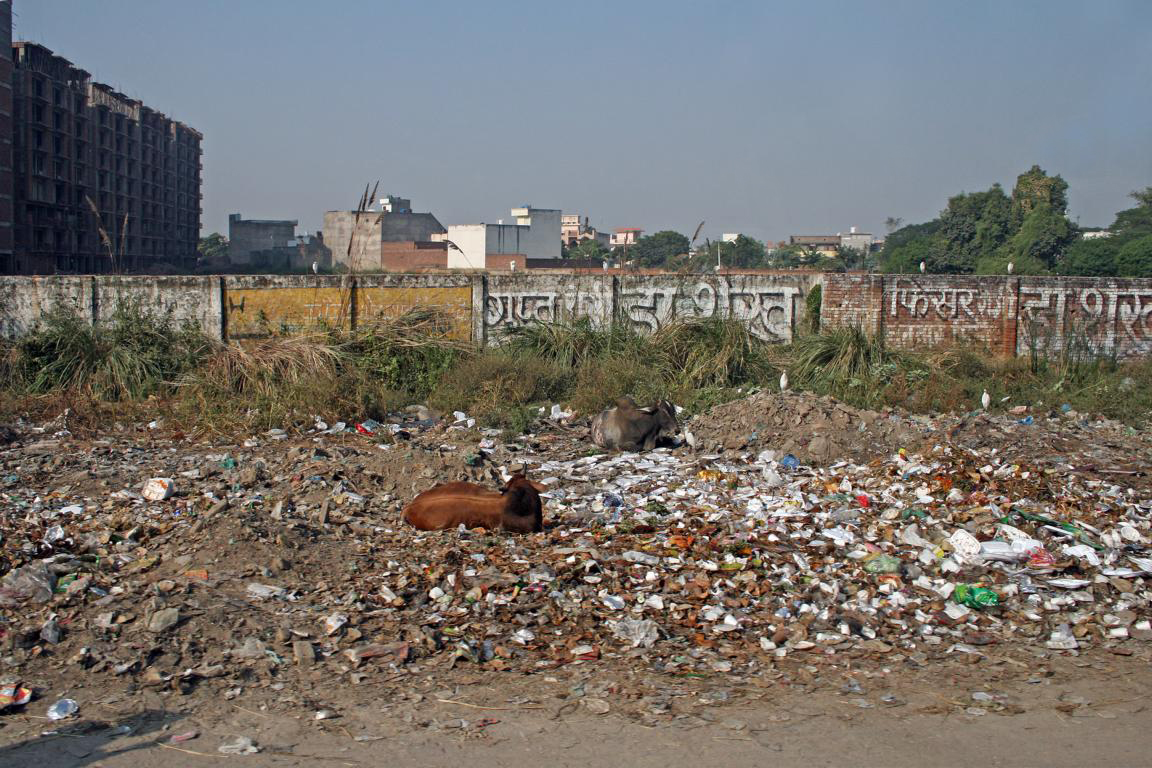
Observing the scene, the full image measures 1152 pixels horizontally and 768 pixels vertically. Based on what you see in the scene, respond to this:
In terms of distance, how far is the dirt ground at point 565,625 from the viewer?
11.7ft

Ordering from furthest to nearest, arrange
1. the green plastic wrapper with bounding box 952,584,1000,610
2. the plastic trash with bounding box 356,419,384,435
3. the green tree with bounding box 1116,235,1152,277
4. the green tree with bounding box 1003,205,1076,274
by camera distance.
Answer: the green tree with bounding box 1003,205,1076,274
the green tree with bounding box 1116,235,1152,277
the plastic trash with bounding box 356,419,384,435
the green plastic wrapper with bounding box 952,584,1000,610

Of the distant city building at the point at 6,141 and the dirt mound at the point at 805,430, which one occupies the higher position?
the distant city building at the point at 6,141

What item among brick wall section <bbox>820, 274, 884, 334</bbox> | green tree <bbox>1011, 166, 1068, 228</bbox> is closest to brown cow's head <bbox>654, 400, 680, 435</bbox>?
brick wall section <bbox>820, 274, 884, 334</bbox>

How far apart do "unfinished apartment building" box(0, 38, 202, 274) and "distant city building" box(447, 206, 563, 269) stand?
16516 mm

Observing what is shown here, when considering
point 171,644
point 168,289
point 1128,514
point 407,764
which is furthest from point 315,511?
point 168,289

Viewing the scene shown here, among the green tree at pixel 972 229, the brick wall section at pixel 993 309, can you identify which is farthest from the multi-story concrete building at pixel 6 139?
the brick wall section at pixel 993 309

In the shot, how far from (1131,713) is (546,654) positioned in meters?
2.46

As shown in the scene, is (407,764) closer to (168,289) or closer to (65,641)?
(65,641)

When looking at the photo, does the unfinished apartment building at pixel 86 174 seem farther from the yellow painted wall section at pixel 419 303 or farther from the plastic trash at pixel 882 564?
the plastic trash at pixel 882 564

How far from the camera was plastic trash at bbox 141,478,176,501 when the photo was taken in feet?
20.6

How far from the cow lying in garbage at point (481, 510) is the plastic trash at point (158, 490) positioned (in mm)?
1780

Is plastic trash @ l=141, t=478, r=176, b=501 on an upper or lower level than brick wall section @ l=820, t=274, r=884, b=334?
lower

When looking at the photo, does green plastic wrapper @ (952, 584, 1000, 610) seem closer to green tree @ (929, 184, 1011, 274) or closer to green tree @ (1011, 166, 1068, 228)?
green tree @ (929, 184, 1011, 274)

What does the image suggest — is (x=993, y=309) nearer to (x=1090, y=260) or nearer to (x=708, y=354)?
(x=708, y=354)
